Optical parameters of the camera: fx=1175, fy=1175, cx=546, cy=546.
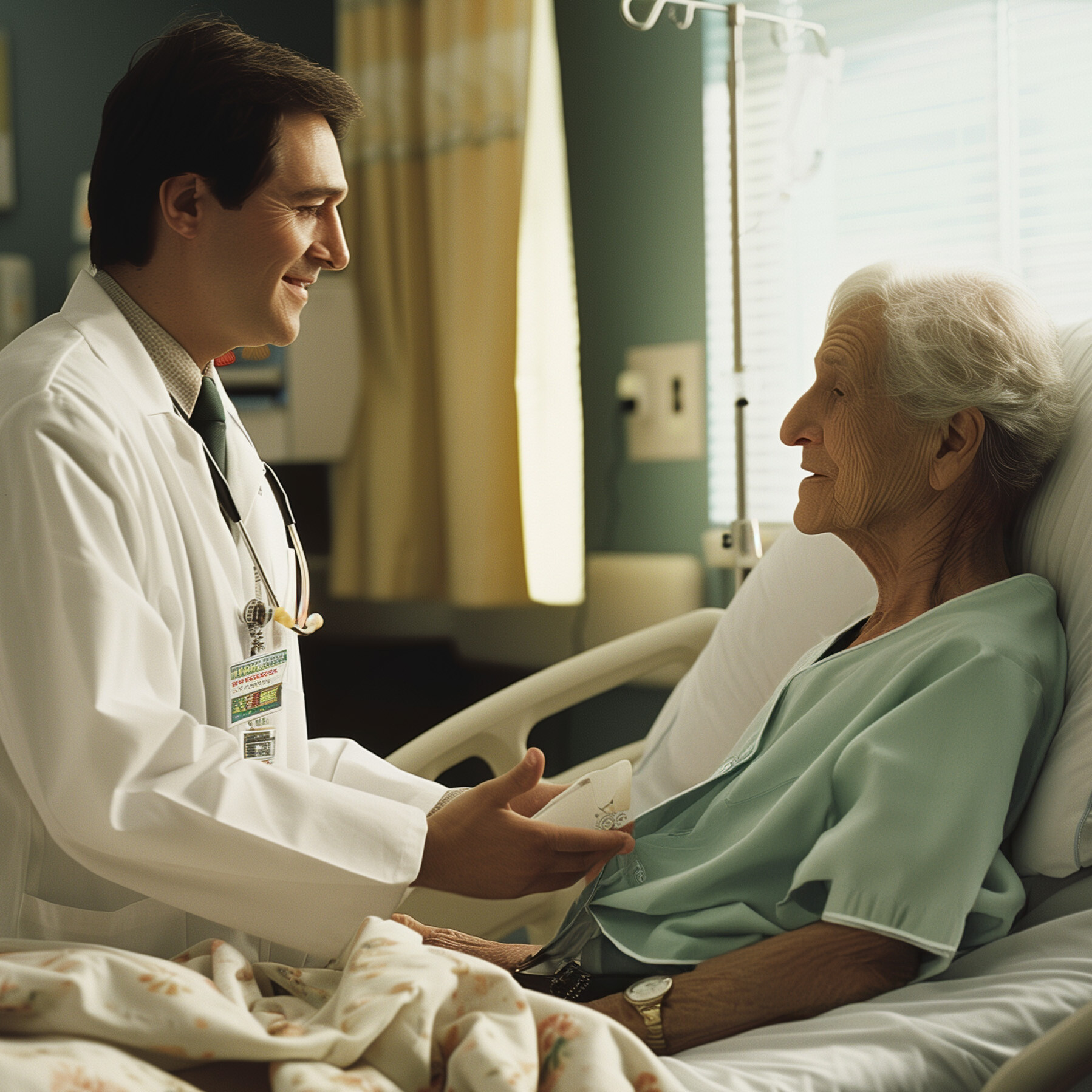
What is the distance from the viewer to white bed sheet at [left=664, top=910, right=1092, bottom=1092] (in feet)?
3.14

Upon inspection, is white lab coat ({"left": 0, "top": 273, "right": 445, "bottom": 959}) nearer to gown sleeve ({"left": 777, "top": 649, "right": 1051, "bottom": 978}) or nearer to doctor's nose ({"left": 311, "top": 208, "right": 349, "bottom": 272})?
doctor's nose ({"left": 311, "top": 208, "right": 349, "bottom": 272})

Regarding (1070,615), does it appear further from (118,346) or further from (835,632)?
(118,346)

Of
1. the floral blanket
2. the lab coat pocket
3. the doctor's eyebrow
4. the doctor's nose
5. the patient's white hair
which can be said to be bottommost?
the lab coat pocket

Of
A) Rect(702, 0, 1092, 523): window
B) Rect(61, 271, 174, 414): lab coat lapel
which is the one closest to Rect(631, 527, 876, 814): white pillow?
Rect(702, 0, 1092, 523): window

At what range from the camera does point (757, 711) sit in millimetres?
→ 1622

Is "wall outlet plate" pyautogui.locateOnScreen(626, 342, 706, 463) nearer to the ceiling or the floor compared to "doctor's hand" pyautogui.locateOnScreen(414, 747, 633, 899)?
nearer to the ceiling

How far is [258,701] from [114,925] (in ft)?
0.87

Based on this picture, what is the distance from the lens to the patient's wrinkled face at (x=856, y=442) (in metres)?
1.35

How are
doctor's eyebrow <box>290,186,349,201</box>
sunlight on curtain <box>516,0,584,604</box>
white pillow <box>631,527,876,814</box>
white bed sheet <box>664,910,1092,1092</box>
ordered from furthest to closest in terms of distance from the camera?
sunlight on curtain <box>516,0,584,604</box>
white pillow <box>631,527,876,814</box>
doctor's eyebrow <box>290,186,349,201</box>
white bed sheet <box>664,910,1092,1092</box>

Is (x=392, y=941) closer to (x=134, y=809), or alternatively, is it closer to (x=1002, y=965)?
(x=134, y=809)

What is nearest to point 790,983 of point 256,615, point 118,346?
point 256,615

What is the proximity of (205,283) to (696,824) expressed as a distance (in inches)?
32.7

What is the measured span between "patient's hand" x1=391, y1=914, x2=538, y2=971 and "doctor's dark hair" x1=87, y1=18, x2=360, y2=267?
0.84 metres

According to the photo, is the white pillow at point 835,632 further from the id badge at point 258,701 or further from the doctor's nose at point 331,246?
the doctor's nose at point 331,246
